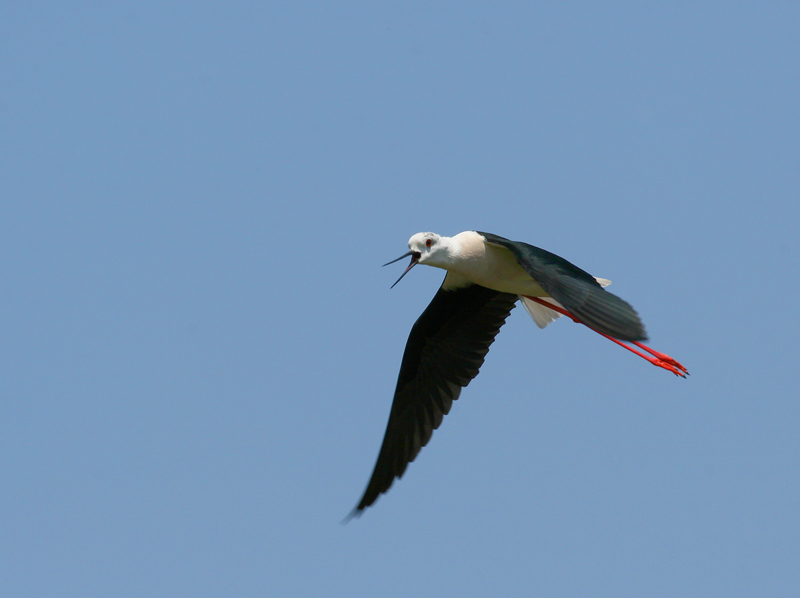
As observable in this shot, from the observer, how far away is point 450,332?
12.8 meters

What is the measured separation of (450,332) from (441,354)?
0.97ft

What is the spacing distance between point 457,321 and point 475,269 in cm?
137

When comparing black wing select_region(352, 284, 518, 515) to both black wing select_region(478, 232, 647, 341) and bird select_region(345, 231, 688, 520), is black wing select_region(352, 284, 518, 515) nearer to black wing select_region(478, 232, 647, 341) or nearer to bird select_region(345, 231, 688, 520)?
bird select_region(345, 231, 688, 520)

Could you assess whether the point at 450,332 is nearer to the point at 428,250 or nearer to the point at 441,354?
the point at 441,354

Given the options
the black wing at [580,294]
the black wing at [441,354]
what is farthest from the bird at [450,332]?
the black wing at [580,294]

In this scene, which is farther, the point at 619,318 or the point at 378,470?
the point at 378,470

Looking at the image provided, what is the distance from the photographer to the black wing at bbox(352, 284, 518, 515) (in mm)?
12641

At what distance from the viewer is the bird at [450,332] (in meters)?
11.6

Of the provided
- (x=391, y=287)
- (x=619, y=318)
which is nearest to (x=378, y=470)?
(x=391, y=287)

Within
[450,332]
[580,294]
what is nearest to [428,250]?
[450,332]

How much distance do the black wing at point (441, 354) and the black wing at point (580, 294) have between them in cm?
194

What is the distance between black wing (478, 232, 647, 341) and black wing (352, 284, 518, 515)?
1.94 meters

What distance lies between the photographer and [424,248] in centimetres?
1141

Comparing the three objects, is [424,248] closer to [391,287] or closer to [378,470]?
[391,287]
